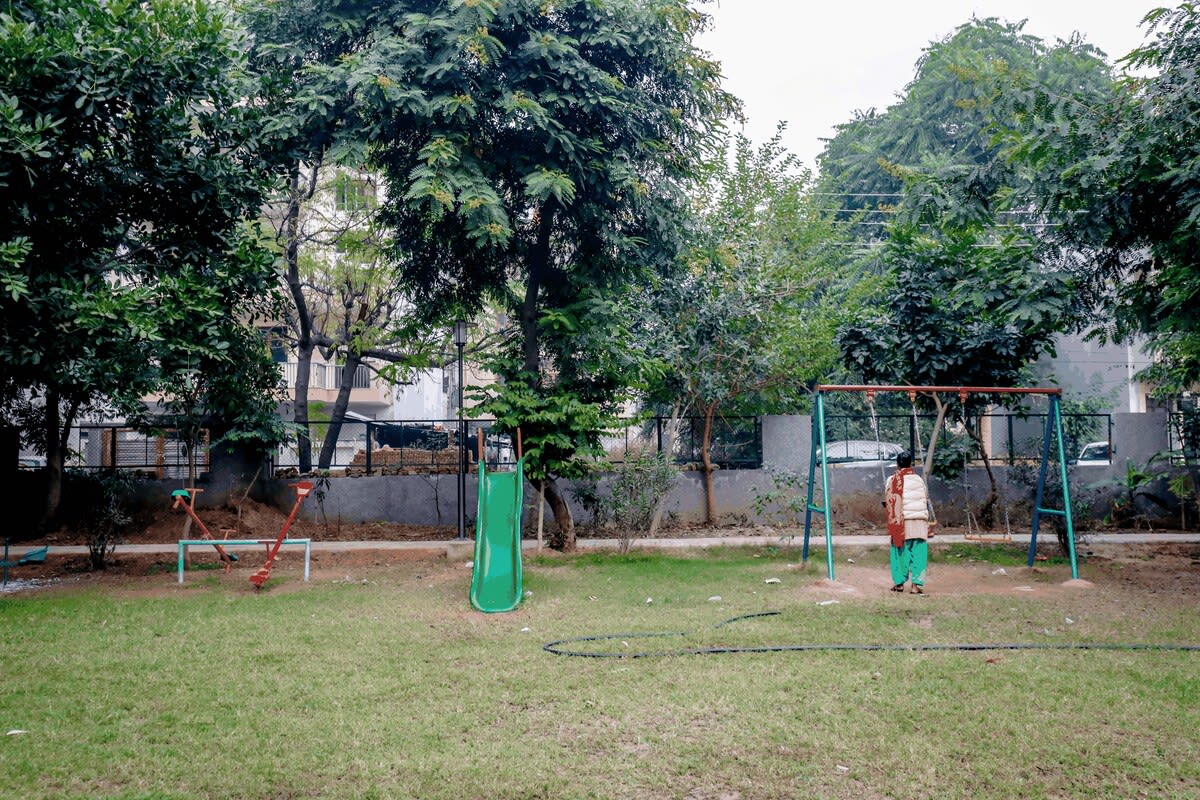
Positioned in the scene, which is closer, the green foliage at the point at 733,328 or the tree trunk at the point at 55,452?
the tree trunk at the point at 55,452

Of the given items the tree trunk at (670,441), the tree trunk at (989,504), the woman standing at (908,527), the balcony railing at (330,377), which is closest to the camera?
the woman standing at (908,527)

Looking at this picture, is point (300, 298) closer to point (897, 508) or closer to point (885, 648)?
point (897, 508)

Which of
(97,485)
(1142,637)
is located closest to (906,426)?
(1142,637)

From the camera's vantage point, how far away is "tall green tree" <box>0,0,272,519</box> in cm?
888

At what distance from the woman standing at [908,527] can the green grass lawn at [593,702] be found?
0.47 meters

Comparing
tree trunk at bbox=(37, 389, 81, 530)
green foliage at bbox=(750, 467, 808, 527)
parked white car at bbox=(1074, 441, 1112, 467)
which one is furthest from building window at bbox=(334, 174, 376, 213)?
parked white car at bbox=(1074, 441, 1112, 467)

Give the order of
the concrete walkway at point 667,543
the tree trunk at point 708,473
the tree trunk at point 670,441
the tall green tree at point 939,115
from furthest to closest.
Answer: the tall green tree at point 939,115 < the tree trunk at point 708,473 < the tree trunk at point 670,441 < the concrete walkway at point 667,543

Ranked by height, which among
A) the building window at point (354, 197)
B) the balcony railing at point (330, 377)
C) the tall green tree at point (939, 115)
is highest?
the tall green tree at point (939, 115)

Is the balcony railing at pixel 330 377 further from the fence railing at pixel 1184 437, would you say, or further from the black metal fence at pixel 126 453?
the fence railing at pixel 1184 437

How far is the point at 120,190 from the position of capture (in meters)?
10.4

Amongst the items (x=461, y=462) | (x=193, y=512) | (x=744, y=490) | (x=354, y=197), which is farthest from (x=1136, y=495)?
(x=354, y=197)

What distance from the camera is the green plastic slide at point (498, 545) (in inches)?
374

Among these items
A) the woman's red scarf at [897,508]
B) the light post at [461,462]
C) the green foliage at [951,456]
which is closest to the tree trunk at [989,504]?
the green foliage at [951,456]

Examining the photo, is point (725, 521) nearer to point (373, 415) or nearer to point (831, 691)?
point (831, 691)
